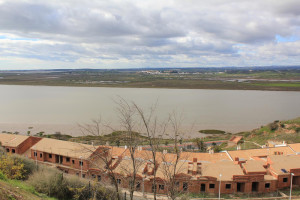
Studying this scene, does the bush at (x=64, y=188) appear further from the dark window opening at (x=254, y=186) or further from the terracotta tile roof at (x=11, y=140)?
the terracotta tile roof at (x=11, y=140)

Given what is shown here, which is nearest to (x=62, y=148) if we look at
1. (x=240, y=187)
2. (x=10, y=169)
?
(x=10, y=169)

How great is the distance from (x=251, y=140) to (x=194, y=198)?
Result: 2026cm

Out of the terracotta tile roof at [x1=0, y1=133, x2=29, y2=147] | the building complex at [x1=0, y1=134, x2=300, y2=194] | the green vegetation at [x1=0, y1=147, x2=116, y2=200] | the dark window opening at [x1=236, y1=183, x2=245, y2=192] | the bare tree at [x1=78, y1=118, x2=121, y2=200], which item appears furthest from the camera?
the terracotta tile roof at [x1=0, y1=133, x2=29, y2=147]

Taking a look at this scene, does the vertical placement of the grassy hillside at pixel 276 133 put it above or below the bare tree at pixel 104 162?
below

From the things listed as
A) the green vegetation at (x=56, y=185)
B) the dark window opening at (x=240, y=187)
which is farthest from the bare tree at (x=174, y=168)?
the dark window opening at (x=240, y=187)

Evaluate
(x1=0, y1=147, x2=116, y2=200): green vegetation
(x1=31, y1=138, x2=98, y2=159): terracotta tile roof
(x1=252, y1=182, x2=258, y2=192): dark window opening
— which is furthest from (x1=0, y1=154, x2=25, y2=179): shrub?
(x1=252, y1=182, x2=258, y2=192): dark window opening

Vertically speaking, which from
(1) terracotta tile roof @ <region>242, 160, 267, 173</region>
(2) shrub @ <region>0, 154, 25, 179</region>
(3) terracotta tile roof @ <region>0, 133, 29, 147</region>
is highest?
(2) shrub @ <region>0, 154, 25, 179</region>

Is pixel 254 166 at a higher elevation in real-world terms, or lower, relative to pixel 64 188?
lower

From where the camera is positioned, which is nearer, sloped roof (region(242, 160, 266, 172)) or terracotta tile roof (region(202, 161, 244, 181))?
terracotta tile roof (region(202, 161, 244, 181))

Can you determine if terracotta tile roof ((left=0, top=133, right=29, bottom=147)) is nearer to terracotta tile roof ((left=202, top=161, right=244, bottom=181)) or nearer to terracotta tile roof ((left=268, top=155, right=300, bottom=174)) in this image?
terracotta tile roof ((left=202, top=161, right=244, bottom=181))

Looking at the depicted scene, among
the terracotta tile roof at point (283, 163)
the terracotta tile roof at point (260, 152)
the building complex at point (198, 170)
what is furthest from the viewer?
the terracotta tile roof at point (260, 152)

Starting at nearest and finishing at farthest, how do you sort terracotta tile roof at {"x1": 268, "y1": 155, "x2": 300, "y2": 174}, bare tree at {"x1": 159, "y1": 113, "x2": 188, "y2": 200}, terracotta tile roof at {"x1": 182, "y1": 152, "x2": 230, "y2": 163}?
bare tree at {"x1": 159, "y1": 113, "x2": 188, "y2": 200} → terracotta tile roof at {"x1": 268, "y1": 155, "x2": 300, "y2": 174} → terracotta tile roof at {"x1": 182, "y1": 152, "x2": 230, "y2": 163}

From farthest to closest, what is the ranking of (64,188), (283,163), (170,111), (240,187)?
(170,111)
(283,163)
(240,187)
(64,188)

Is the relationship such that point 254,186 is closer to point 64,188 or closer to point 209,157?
point 209,157
